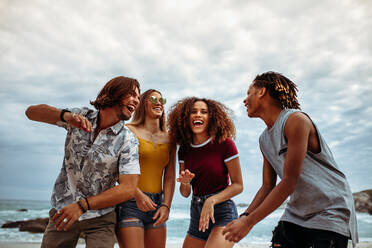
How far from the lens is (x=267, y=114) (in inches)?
115

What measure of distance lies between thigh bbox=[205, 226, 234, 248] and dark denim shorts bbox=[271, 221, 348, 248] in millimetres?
777

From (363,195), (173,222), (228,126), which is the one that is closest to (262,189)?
(228,126)

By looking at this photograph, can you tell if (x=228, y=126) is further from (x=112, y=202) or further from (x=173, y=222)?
(x=173, y=222)

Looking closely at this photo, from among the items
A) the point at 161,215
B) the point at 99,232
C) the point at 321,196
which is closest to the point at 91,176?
the point at 99,232

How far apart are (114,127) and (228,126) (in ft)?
5.36

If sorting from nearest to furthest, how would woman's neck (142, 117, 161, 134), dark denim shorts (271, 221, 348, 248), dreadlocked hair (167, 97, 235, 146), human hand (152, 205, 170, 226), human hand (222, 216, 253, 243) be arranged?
dark denim shorts (271, 221, 348, 248) < human hand (222, 216, 253, 243) < human hand (152, 205, 170, 226) < dreadlocked hair (167, 97, 235, 146) < woman's neck (142, 117, 161, 134)

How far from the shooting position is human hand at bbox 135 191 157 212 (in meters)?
3.39

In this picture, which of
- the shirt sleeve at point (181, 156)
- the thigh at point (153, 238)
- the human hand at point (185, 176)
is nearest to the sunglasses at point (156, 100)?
the shirt sleeve at point (181, 156)

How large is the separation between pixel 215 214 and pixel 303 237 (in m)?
1.23

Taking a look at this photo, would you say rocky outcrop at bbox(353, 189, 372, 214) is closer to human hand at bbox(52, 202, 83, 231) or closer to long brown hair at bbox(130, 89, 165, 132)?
long brown hair at bbox(130, 89, 165, 132)

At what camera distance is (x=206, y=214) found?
130 inches

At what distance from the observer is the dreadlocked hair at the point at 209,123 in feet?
12.8

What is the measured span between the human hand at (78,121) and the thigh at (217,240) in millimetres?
1850

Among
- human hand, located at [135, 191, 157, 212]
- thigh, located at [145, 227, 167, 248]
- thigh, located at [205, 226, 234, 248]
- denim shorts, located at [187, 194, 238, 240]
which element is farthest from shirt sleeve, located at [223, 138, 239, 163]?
thigh, located at [145, 227, 167, 248]
